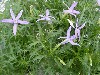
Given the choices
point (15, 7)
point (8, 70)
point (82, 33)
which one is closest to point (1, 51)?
point (8, 70)

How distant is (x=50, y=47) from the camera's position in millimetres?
1059

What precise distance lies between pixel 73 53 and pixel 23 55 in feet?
0.62

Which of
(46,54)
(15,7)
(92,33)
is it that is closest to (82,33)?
(92,33)

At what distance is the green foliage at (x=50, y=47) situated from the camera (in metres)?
1.05

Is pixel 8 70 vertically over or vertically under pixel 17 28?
under

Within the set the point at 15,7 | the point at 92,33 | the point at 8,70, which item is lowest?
the point at 8,70

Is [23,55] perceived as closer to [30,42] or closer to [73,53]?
[30,42]

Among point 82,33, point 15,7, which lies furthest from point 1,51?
point 82,33

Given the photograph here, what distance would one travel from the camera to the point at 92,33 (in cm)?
109

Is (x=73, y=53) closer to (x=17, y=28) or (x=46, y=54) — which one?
(x=46, y=54)

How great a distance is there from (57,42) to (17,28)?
0.16 m

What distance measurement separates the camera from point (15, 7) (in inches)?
46.8

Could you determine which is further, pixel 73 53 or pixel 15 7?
pixel 15 7

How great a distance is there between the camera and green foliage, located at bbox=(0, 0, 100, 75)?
3.45 feet
